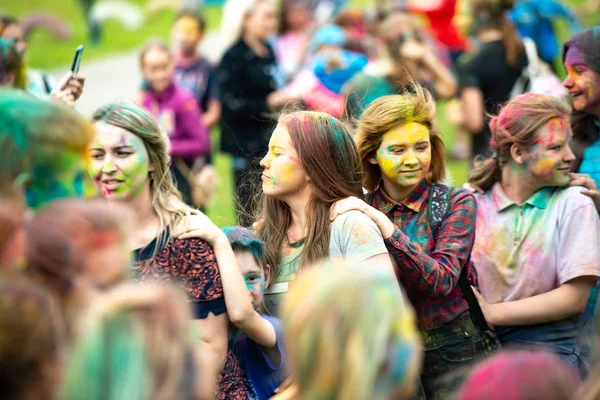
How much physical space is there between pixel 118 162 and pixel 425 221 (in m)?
1.44

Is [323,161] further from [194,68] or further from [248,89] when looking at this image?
Answer: [194,68]

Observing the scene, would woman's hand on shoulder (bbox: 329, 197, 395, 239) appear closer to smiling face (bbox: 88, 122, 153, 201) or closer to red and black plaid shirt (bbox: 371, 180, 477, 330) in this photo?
red and black plaid shirt (bbox: 371, 180, 477, 330)

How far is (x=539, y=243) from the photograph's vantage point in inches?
167

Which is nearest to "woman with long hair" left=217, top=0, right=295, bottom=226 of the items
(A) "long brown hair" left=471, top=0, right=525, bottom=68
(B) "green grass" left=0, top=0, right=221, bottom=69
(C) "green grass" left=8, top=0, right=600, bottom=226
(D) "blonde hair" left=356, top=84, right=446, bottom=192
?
(A) "long brown hair" left=471, top=0, right=525, bottom=68

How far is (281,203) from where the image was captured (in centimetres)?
429

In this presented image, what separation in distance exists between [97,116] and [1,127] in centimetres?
85

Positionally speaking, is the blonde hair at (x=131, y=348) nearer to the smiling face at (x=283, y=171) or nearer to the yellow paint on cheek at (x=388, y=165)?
the smiling face at (x=283, y=171)

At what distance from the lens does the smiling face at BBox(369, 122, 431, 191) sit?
4.21 m

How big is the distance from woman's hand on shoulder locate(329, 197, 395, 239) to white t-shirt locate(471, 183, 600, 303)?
71 cm

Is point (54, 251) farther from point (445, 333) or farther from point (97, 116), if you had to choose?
point (445, 333)

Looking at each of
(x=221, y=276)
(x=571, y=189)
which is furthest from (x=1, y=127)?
(x=571, y=189)

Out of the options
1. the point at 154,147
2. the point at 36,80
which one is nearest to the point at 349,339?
the point at 154,147

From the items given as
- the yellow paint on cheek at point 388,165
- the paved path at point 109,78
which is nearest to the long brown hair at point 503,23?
the yellow paint on cheek at point 388,165

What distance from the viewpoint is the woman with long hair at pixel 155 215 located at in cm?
379
